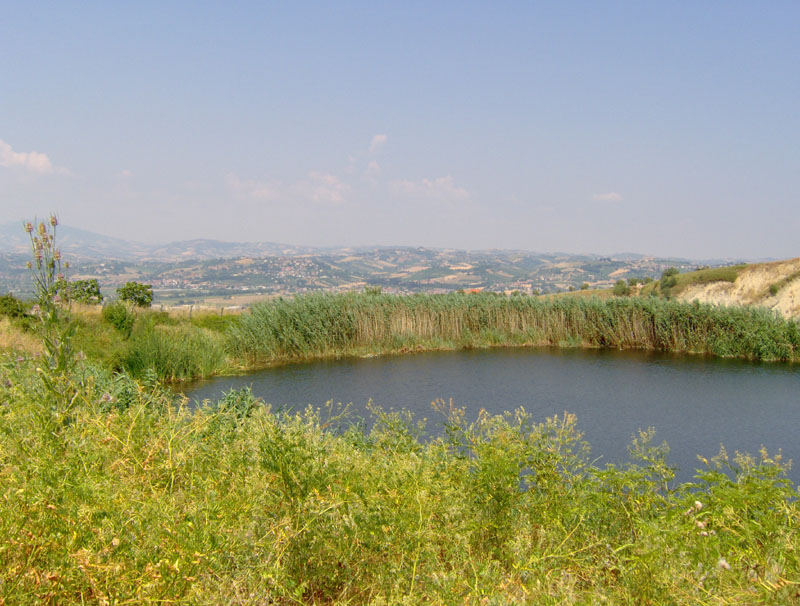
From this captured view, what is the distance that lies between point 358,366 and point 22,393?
10029 millimetres

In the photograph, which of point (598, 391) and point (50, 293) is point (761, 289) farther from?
point (50, 293)

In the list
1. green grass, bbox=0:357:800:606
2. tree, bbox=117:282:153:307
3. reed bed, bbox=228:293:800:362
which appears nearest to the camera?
green grass, bbox=0:357:800:606

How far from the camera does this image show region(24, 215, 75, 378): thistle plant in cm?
415

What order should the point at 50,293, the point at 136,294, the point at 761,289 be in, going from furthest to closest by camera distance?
the point at 761,289, the point at 136,294, the point at 50,293

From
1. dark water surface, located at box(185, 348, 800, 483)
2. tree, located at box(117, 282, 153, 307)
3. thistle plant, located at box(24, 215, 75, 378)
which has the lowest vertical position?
dark water surface, located at box(185, 348, 800, 483)

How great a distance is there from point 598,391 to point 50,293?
9531mm

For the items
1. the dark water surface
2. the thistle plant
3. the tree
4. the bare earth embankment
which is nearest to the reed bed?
the dark water surface

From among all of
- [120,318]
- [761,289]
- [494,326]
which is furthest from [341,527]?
[761,289]

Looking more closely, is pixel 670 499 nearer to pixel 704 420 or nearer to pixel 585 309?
pixel 704 420

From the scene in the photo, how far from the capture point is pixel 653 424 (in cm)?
866

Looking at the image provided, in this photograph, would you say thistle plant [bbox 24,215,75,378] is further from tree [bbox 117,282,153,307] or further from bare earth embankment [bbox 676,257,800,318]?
bare earth embankment [bbox 676,257,800,318]

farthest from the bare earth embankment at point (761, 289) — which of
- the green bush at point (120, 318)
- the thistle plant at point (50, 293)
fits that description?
the thistle plant at point (50, 293)

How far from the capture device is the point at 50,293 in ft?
13.7

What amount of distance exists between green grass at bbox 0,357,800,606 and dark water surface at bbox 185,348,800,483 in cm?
324
